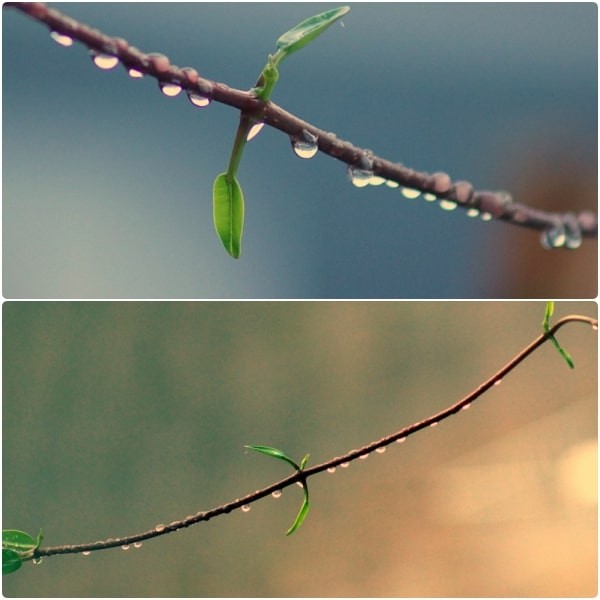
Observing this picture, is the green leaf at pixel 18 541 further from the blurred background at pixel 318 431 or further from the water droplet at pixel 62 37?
the blurred background at pixel 318 431

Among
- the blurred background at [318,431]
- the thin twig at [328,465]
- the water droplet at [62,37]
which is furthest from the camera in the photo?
the blurred background at [318,431]

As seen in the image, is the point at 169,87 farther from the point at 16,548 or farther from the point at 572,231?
the point at 16,548

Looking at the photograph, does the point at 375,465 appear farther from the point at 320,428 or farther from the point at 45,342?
the point at 45,342

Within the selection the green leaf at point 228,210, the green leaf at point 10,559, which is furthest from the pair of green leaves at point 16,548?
the green leaf at point 228,210

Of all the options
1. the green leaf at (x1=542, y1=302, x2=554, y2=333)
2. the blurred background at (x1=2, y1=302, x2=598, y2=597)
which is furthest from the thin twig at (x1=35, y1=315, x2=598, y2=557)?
the blurred background at (x1=2, y1=302, x2=598, y2=597)

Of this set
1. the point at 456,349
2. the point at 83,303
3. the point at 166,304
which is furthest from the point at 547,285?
the point at 83,303
